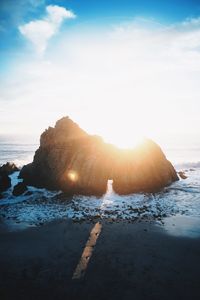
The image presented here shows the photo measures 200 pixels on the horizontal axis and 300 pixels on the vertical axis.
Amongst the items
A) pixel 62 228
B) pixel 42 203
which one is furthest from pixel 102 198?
pixel 62 228

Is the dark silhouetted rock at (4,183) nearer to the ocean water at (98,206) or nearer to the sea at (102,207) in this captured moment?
the sea at (102,207)

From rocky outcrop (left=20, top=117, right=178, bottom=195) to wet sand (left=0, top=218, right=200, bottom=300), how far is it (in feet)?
40.9

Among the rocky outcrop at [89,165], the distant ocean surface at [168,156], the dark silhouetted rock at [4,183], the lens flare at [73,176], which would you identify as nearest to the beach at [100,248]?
the dark silhouetted rock at [4,183]

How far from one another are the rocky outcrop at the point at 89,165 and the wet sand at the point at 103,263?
12.5 meters

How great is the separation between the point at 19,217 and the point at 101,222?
336 inches

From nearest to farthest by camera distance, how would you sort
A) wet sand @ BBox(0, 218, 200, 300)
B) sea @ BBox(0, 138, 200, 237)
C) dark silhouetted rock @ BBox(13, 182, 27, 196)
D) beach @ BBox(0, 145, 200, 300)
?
1. wet sand @ BBox(0, 218, 200, 300)
2. beach @ BBox(0, 145, 200, 300)
3. sea @ BBox(0, 138, 200, 237)
4. dark silhouetted rock @ BBox(13, 182, 27, 196)

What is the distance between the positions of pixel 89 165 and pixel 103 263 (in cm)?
1988

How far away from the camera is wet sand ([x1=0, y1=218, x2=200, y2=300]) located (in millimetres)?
13336

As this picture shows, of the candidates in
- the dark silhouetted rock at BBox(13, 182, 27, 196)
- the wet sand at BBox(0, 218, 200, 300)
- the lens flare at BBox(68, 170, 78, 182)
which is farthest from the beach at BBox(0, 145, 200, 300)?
the lens flare at BBox(68, 170, 78, 182)

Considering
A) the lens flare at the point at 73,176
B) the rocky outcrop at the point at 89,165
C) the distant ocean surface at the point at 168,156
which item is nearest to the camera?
the rocky outcrop at the point at 89,165

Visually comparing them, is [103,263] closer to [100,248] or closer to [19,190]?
[100,248]

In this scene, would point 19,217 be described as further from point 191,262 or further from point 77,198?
point 191,262

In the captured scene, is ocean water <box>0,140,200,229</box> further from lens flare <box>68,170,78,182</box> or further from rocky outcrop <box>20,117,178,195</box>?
lens flare <box>68,170,78,182</box>

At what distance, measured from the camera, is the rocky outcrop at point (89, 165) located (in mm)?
34406
